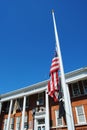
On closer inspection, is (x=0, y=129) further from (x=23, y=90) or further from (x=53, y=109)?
(x=53, y=109)

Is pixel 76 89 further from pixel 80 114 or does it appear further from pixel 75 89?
pixel 80 114

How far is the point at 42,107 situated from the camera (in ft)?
68.5

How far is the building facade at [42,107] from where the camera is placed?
57.5 ft

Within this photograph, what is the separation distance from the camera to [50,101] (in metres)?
20.4

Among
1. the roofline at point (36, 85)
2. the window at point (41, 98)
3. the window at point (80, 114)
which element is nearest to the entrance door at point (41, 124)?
the window at point (41, 98)

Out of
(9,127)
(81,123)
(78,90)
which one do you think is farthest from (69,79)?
(9,127)

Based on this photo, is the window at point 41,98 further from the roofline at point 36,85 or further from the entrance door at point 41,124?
the entrance door at point 41,124

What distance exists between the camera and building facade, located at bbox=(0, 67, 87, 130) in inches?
689

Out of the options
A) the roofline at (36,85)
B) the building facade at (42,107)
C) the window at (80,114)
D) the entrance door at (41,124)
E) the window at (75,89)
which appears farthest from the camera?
the entrance door at (41,124)

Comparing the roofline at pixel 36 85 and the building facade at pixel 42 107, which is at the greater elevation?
the roofline at pixel 36 85

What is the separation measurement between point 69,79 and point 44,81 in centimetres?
398

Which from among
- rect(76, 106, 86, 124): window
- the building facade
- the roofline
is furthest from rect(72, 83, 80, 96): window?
rect(76, 106, 86, 124): window

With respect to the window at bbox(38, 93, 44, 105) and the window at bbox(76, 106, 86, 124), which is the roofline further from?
the window at bbox(76, 106, 86, 124)

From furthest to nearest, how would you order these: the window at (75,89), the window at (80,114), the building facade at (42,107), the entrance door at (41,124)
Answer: the entrance door at (41,124) → the window at (75,89) → the building facade at (42,107) → the window at (80,114)
